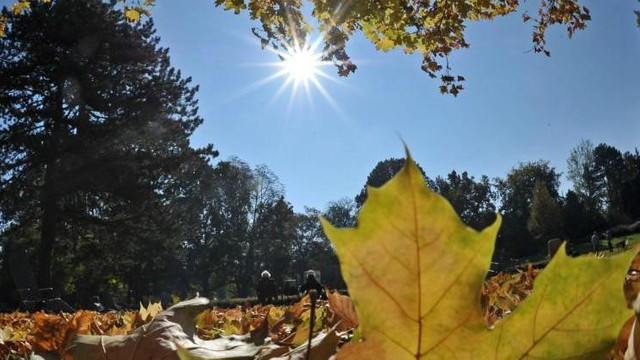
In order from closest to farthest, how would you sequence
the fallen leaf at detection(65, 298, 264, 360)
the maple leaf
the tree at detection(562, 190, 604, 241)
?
the maple leaf
the fallen leaf at detection(65, 298, 264, 360)
the tree at detection(562, 190, 604, 241)

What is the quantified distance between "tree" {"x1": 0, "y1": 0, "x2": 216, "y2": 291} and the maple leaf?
22458 millimetres

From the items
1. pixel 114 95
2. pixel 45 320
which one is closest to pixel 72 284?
pixel 114 95

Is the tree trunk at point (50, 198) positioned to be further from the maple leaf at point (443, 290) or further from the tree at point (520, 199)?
the tree at point (520, 199)

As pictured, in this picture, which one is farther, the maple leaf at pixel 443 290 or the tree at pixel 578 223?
the tree at pixel 578 223

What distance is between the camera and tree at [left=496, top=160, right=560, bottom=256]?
49.2m

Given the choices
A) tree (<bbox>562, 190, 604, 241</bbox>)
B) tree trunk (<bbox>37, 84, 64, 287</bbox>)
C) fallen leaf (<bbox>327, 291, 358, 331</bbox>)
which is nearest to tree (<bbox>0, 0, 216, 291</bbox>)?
tree trunk (<bbox>37, 84, 64, 287</bbox>)

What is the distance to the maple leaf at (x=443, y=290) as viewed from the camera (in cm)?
30

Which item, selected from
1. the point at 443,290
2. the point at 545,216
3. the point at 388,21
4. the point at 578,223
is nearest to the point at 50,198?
the point at 388,21

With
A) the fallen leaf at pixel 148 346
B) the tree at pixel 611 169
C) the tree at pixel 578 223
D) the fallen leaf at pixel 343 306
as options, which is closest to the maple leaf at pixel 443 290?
the fallen leaf at pixel 148 346

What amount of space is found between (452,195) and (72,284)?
3586 cm

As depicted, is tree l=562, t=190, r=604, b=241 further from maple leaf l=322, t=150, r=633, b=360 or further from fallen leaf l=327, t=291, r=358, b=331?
maple leaf l=322, t=150, r=633, b=360

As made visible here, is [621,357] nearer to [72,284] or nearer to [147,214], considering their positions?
[147,214]

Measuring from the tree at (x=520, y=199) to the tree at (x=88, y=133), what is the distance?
35.2 meters

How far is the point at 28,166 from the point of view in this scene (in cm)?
2161
